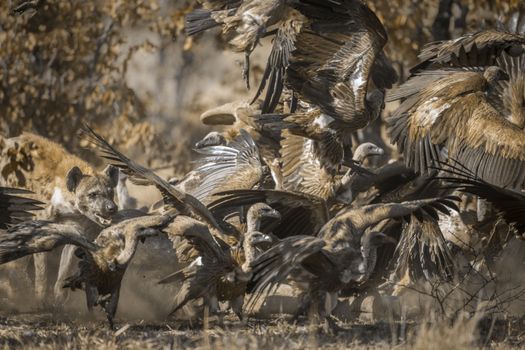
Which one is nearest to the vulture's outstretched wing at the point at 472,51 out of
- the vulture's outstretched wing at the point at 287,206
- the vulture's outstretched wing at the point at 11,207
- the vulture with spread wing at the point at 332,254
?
the vulture's outstretched wing at the point at 287,206

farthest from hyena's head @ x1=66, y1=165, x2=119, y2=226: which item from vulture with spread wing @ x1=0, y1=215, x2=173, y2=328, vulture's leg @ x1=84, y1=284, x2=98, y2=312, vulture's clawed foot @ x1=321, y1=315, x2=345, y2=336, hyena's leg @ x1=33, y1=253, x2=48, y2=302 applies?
vulture's clawed foot @ x1=321, y1=315, x2=345, y2=336

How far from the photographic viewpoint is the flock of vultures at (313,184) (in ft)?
29.2

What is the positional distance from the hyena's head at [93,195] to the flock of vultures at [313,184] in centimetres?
Answer: 1

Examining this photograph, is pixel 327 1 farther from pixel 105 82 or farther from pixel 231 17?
pixel 105 82

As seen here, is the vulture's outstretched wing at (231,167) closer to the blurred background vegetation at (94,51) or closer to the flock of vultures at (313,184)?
the flock of vultures at (313,184)

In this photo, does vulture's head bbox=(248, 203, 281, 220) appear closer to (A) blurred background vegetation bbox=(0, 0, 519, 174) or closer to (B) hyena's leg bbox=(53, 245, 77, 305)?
(B) hyena's leg bbox=(53, 245, 77, 305)

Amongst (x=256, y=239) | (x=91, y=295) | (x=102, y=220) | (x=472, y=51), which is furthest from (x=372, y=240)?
(x=102, y=220)

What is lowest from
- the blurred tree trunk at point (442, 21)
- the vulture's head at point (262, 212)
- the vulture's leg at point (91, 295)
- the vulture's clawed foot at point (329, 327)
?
the vulture's clawed foot at point (329, 327)

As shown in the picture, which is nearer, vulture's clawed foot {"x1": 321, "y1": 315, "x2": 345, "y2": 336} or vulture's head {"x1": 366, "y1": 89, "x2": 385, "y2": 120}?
vulture's clawed foot {"x1": 321, "y1": 315, "x2": 345, "y2": 336}

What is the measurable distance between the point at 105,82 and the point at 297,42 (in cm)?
529

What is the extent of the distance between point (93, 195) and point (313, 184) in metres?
1.91

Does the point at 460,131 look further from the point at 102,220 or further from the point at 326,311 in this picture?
the point at 102,220

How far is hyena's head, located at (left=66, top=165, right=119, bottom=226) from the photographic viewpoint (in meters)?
10.6

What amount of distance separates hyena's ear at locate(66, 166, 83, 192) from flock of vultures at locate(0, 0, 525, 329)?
12 mm
